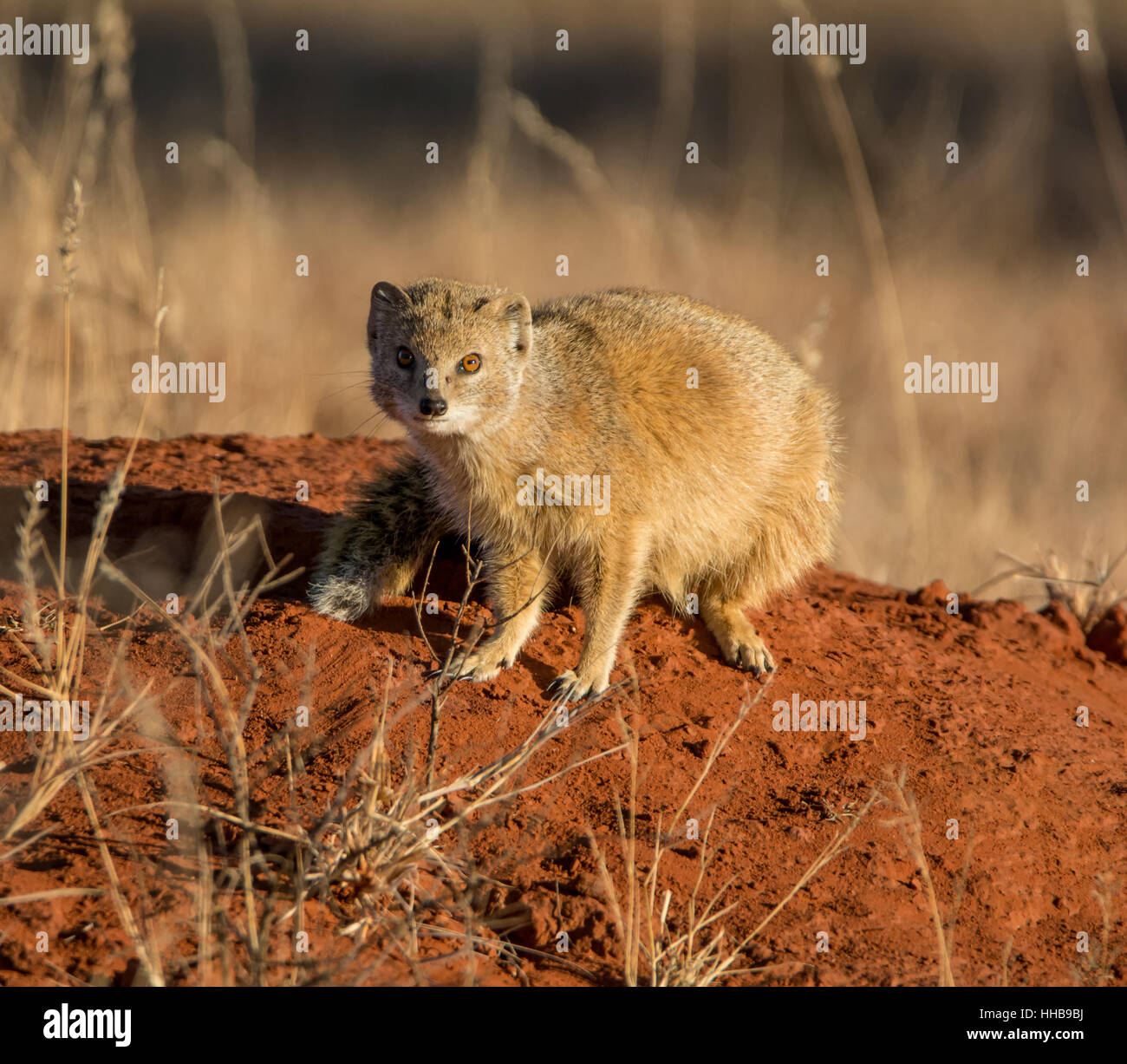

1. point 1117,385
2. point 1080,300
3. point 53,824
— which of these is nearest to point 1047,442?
point 1117,385

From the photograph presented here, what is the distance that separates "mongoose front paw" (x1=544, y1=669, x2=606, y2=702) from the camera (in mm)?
5008

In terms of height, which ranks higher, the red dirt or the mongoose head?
the mongoose head

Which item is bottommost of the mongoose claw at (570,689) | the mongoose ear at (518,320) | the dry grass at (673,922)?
the dry grass at (673,922)

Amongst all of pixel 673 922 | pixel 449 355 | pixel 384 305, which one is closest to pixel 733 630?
pixel 449 355

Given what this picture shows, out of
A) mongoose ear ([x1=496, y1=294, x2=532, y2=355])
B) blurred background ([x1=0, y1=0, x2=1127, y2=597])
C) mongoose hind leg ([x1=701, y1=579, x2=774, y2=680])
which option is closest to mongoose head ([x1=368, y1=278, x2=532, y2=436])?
mongoose ear ([x1=496, y1=294, x2=532, y2=355])

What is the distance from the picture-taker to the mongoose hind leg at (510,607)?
16.7ft

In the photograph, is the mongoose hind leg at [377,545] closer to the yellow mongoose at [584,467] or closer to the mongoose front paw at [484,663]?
the yellow mongoose at [584,467]

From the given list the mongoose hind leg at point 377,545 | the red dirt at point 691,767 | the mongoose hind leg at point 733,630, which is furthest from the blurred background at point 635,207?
the mongoose hind leg at point 733,630

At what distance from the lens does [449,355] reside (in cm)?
523

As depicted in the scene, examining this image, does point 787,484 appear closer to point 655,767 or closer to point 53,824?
point 655,767

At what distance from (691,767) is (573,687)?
69 centimetres

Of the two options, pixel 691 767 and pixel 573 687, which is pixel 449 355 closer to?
pixel 573 687

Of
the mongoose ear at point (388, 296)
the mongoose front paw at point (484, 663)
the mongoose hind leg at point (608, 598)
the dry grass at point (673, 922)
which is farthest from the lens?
the mongoose ear at point (388, 296)

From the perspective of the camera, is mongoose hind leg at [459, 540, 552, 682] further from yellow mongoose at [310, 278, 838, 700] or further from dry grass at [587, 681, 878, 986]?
dry grass at [587, 681, 878, 986]
